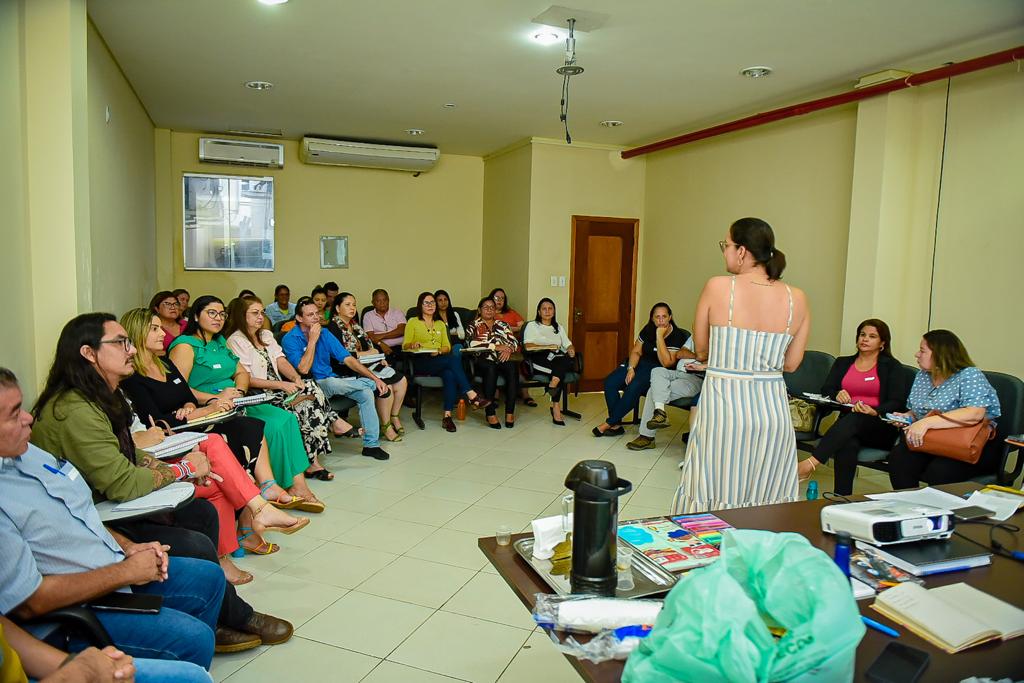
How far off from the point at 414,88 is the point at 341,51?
0.97 meters

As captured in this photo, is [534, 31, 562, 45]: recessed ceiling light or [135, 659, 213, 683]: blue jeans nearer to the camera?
[135, 659, 213, 683]: blue jeans

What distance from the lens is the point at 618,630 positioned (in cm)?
129

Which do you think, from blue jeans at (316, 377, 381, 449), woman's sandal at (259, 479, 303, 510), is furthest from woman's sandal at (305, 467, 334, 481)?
woman's sandal at (259, 479, 303, 510)

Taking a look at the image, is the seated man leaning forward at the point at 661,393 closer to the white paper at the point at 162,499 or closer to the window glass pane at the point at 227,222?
the white paper at the point at 162,499

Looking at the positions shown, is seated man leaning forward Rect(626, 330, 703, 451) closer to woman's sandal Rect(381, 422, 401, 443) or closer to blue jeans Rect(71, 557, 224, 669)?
woman's sandal Rect(381, 422, 401, 443)

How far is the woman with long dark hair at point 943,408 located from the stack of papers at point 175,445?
3491mm

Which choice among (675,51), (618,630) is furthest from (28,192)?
(675,51)

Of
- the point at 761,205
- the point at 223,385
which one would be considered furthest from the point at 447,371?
the point at 761,205

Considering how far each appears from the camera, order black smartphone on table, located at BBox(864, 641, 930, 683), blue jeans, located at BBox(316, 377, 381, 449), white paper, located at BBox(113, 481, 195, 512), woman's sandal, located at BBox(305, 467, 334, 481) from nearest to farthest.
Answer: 1. black smartphone on table, located at BBox(864, 641, 930, 683)
2. white paper, located at BBox(113, 481, 195, 512)
3. woman's sandal, located at BBox(305, 467, 334, 481)
4. blue jeans, located at BBox(316, 377, 381, 449)

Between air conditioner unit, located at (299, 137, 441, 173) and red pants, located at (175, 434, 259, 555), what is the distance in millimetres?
5019

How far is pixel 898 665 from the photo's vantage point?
116 cm

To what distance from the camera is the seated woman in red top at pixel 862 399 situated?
407 cm

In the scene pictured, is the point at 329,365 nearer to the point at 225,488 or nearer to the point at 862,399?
the point at 225,488

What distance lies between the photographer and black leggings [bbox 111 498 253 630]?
233 cm
